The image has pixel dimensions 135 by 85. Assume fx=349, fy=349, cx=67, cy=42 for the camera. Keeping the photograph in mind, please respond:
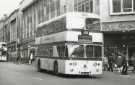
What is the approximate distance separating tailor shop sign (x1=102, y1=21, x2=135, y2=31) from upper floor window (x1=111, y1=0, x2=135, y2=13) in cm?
133

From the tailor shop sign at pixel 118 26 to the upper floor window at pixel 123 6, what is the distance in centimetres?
133

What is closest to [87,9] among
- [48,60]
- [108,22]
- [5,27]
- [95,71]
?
[108,22]

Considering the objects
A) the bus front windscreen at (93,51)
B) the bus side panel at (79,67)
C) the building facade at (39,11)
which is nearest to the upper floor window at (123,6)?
the building facade at (39,11)

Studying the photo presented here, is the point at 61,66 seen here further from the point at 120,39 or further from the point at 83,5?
the point at 83,5

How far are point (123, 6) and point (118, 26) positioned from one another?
2.19 m

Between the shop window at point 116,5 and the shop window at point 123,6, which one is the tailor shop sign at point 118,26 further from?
the shop window at point 116,5

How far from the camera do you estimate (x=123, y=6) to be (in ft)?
121

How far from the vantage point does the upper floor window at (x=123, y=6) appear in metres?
36.5

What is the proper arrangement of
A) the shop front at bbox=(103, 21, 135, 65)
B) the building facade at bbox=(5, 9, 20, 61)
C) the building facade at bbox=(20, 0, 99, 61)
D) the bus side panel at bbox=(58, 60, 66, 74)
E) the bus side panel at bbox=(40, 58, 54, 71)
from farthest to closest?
the building facade at bbox=(5, 9, 20, 61) → the building facade at bbox=(20, 0, 99, 61) → the shop front at bbox=(103, 21, 135, 65) → the bus side panel at bbox=(40, 58, 54, 71) → the bus side panel at bbox=(58, 60, 66, 74)

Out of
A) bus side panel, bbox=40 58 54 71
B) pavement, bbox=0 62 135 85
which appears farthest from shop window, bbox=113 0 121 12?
pavement, bbox=0 62 135 85

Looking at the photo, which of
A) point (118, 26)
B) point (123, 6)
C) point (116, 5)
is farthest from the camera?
point (116, 5)

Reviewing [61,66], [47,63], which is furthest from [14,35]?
[61,66]

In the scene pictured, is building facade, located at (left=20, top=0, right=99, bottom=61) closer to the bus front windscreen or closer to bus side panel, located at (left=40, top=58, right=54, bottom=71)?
bus side panel, located at (left=40, top=58, right=54, bottom=71)

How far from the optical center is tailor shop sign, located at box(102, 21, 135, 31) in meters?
35.9
